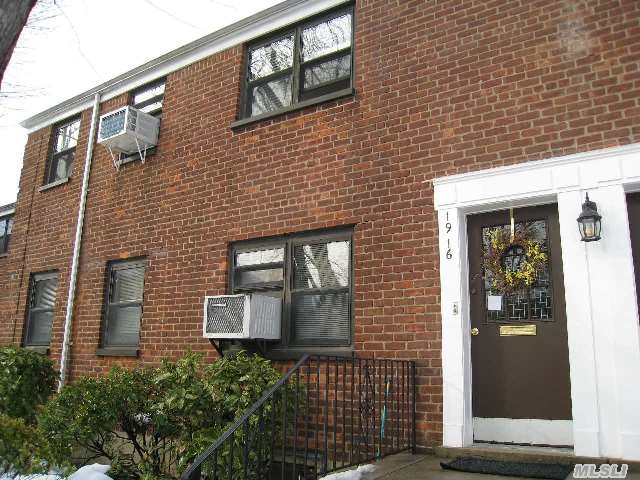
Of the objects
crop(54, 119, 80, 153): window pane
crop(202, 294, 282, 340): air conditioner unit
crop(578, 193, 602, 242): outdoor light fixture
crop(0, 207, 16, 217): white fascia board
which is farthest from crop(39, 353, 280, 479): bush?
crop(0, 207, 16, 217): white fascia board

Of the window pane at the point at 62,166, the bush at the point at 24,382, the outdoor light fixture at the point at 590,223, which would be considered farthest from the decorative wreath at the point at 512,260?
the window pane at the point at 62,166

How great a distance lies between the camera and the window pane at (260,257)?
6777 mm

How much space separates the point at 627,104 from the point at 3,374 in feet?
25.0

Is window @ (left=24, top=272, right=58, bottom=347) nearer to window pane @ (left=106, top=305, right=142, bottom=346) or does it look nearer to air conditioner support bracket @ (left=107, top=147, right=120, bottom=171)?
window pane @ (left=106, top=305, right=142, bottom=346)

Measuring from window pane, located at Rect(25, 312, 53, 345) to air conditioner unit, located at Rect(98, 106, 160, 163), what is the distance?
316cm

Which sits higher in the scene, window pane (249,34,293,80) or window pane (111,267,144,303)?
window pane (249,34,293,80)

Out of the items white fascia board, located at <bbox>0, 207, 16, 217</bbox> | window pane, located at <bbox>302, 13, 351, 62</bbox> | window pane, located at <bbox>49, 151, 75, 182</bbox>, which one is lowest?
white fascia board, located at <bbox>0, 207, 16, 217</bbox>

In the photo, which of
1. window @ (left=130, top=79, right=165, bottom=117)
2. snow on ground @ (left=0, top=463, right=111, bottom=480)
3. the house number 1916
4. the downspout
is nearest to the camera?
the house number 1916

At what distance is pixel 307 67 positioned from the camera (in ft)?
23.6

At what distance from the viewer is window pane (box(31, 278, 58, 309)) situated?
31.4 feet

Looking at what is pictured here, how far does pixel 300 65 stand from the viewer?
7.21 m

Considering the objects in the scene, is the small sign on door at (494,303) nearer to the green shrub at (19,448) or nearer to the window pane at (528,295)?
the window pane at (528,295)

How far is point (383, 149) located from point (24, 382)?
5.40 metres

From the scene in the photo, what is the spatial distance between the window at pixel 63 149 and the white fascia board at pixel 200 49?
0.18 meters
